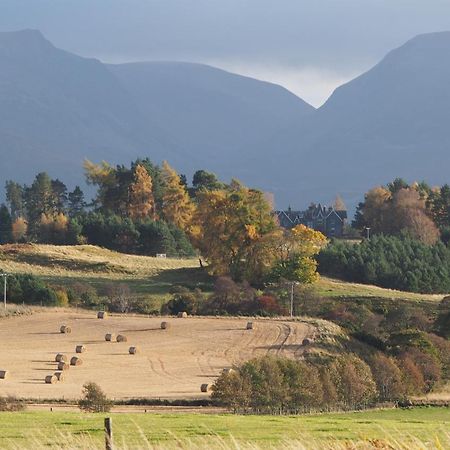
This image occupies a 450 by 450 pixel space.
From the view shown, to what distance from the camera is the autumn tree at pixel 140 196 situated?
114 metres

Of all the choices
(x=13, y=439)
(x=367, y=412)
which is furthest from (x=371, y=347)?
(x=13, y=439)

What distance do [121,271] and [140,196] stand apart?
96.1 feet

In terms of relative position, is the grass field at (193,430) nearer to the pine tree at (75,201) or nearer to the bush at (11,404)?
Answer: the bush at (11,404)

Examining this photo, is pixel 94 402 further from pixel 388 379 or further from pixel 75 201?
pixel 75 201

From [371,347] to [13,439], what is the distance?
36969 mm

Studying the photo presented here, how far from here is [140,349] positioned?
55.2 m

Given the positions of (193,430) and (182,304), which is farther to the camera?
(182,304)

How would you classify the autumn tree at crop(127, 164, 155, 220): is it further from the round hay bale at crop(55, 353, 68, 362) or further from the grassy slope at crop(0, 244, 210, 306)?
the round hay bale at crop(55, 353, 68, 362)

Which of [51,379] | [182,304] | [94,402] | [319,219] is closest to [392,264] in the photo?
[182,304]

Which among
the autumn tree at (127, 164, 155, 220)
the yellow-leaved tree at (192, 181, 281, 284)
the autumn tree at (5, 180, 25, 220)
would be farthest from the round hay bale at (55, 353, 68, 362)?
the autumn tree at (5, 180, 25, 220)

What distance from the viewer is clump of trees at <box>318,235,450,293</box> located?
88500 mm

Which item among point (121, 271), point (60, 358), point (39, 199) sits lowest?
point (60, 358)

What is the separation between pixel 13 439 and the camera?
2092cm

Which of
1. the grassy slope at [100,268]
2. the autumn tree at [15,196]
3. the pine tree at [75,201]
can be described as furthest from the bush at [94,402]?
the autumn tree at [15,196]
